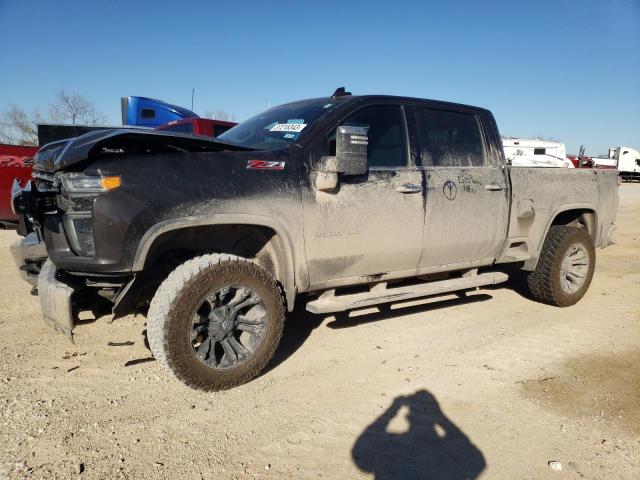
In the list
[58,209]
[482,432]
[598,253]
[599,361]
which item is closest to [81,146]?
[58,209]

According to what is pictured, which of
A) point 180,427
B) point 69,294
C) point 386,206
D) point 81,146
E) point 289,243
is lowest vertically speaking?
point 180,427

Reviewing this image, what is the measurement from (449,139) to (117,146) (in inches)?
113

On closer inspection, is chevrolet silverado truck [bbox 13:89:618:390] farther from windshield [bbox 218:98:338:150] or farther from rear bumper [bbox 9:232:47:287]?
rear bumper [bbox 9:232:47:287]

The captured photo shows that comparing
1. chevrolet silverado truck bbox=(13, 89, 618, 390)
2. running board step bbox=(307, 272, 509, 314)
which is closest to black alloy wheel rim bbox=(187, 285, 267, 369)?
chevrolet silverado truck bbox=(13, 89, 618, 390)

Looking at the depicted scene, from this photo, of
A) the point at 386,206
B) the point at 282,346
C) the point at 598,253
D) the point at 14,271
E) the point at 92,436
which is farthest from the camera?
the point at 598,253

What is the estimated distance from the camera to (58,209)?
2916mm

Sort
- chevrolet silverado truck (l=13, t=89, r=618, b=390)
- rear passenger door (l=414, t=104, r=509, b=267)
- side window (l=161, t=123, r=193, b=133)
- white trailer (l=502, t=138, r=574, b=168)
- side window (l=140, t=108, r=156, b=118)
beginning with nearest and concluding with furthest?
chevrolet silverado truck (l=13, t=89, r=618, b=390), rear passenger door (l=414, t=104, r=509, b=267), side window (l=161, t=123, r=193, b=133), side window (l=140, t=108, r=156, b=118), white trailer (l=502, t=138, r=574, b=168)

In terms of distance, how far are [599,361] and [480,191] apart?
1706 millimetres

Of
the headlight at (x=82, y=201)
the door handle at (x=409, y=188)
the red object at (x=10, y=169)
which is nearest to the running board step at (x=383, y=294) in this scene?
the door handle at (x=409, y=188)

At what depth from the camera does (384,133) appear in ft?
13.1

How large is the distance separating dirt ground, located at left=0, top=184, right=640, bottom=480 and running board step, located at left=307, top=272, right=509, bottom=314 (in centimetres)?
45

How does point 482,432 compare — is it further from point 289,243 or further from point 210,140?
point 210,140

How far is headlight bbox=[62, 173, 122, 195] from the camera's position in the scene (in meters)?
2.73

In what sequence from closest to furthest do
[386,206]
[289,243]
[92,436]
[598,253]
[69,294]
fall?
[92,436], [69,294], [289,243], [386,206], [598,253]
